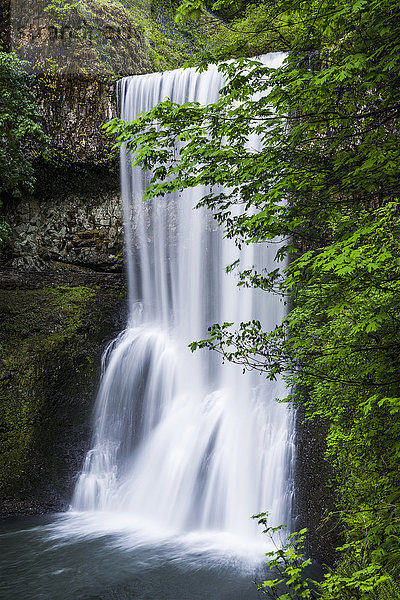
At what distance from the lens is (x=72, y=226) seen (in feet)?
45.7

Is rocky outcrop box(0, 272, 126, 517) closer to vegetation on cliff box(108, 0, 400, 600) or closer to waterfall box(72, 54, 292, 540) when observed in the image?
waterfall box(72, 54, 292, 540)

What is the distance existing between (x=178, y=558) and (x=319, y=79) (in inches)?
261

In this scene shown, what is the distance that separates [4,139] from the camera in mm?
12078

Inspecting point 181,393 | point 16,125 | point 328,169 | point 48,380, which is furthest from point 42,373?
point 328,169

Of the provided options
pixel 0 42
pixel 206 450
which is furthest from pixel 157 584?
pixel 0 42

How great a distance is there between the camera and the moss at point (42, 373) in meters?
9.48

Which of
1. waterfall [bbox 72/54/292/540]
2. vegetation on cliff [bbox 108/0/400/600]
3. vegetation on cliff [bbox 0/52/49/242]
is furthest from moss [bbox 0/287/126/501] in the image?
vegetation on cliff [bbox 108/0/400/600]

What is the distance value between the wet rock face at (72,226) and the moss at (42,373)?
1.50 meters

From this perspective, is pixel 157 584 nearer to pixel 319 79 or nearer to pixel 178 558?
pixel 178 558

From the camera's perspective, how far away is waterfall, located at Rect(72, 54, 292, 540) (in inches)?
314

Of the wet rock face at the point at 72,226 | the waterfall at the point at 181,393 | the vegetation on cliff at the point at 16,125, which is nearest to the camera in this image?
the waterfall at the point at 181,393

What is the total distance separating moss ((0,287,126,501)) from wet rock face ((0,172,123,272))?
1.50 meters

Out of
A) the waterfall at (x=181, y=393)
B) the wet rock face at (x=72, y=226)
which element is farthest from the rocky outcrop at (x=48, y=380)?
the wet rock face at (x=72, y=226)

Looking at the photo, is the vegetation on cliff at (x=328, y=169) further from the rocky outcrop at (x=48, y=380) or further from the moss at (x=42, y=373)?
the moss at (x=42, y=373)
